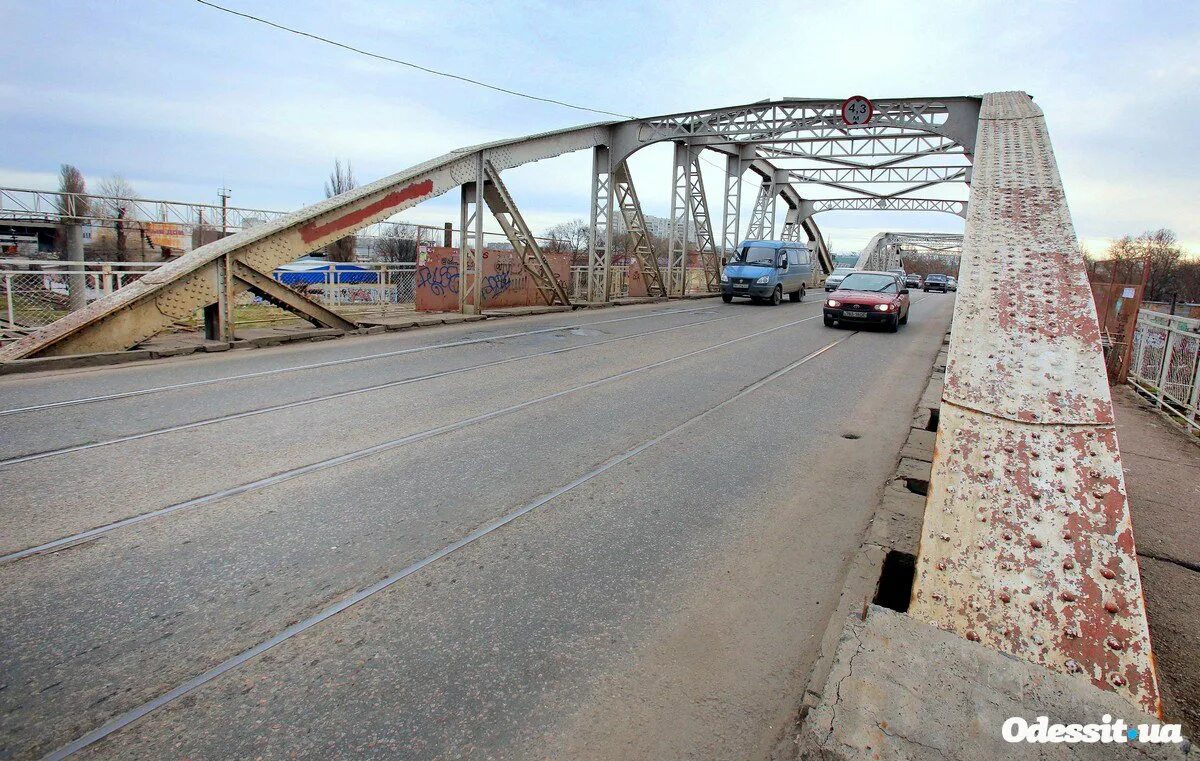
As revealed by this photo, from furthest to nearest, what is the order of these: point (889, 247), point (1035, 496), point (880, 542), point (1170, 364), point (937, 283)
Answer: point (889, 247) → point (937, 283) → point (1170, 364) → point (880, 542) → point (1035, 496)

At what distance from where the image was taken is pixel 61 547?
4.00 metres

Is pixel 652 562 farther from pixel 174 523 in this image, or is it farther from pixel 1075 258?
pixel 174 523

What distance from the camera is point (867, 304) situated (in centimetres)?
1766

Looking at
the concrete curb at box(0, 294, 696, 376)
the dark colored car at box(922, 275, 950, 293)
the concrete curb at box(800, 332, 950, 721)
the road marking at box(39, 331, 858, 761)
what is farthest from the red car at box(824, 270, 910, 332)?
the dark colored car at box(922, 275, 950, 293)

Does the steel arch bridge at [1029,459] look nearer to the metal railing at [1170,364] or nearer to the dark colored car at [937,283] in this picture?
the metal railing at [1170,364]

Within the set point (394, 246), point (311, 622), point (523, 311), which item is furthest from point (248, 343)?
point (394, 246)

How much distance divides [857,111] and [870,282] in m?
6.83

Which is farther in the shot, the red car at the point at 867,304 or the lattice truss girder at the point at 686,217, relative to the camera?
the lattice truss girder at the point at 686,217

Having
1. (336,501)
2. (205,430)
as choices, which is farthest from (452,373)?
(336,501)

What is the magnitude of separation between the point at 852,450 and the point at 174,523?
236 inches

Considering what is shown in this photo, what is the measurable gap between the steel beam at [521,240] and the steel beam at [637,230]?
5820 millimetres

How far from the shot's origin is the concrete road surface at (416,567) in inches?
106

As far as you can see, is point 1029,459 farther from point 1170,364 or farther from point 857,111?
point 857,111

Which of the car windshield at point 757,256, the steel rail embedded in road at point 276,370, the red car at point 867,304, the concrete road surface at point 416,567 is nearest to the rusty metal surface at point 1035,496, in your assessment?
the concrete road surface at point 416,567
